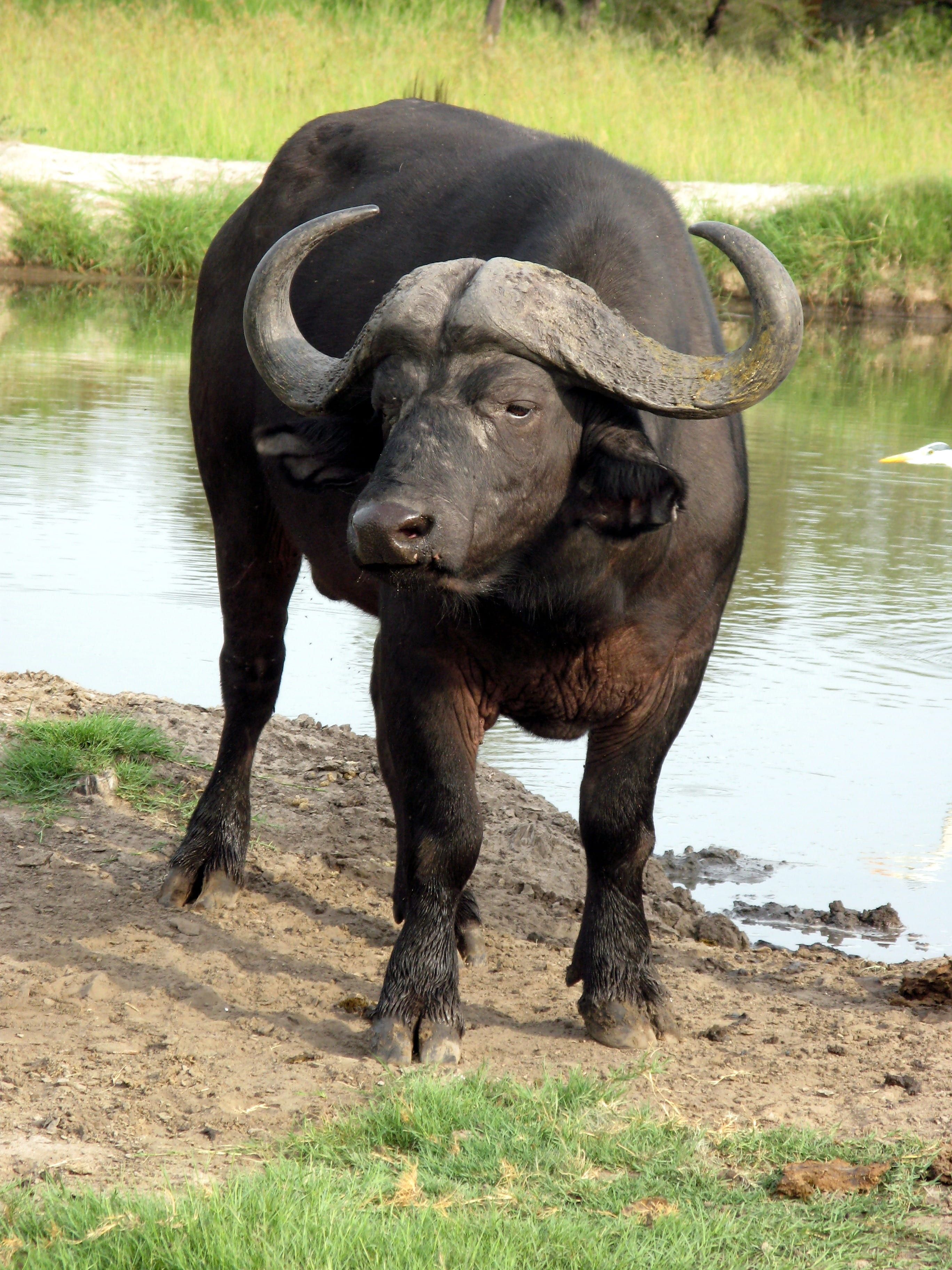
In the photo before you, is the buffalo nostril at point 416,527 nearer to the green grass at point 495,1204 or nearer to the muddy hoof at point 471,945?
the green grass at point 495,1204

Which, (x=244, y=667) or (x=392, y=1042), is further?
(x=244, y=667)

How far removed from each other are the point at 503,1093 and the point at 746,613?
4.36 m

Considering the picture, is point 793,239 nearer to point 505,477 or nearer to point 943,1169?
point 505,477

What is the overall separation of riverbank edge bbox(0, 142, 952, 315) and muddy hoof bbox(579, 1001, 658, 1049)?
44.6 feet

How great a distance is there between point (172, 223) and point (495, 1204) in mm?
15000

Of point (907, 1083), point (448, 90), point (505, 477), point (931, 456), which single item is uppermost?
point (448, 90)

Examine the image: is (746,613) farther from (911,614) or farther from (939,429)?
(939,429)

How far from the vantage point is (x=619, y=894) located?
386 cm

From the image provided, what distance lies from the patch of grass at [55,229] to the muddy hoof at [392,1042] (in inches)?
569

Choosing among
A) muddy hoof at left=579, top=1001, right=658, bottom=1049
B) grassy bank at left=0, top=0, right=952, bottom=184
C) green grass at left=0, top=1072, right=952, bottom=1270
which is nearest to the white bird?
muddy hoof at left=579, top=1001, right=658, bottom=1049

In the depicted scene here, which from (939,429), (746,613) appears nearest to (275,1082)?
(746,613)

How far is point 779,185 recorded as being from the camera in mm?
18984

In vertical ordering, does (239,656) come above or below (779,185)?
below

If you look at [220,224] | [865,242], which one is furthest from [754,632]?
[865,242]
